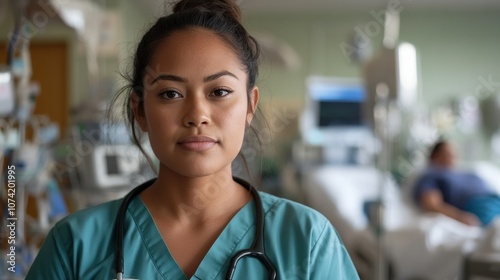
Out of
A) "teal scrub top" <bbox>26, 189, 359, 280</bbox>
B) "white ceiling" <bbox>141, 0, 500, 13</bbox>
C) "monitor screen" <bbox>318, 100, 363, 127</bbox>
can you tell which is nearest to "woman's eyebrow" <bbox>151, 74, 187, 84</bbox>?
"teal scrub top" <bbox>26, 189, 359, 280</bbox>

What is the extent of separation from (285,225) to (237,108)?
22cm

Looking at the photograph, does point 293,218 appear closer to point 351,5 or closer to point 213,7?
point 213,7

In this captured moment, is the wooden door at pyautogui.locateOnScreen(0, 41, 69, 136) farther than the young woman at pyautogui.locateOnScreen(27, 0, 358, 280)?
Yes

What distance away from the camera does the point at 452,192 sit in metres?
3.79

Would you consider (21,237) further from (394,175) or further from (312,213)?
(394,175)

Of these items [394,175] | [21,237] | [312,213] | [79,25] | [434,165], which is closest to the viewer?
[312,213]

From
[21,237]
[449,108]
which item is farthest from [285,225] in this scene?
[449,108]

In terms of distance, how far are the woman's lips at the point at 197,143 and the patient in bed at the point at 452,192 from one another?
2952mm

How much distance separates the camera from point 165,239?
99cm

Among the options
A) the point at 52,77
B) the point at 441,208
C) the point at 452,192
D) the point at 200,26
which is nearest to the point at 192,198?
the point at 200,26

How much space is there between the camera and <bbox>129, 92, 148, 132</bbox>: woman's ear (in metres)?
0.99

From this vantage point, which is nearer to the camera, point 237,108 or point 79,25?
point 237,108

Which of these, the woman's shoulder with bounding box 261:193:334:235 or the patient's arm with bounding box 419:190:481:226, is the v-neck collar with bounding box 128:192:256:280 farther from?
the patient's arm with bounding box 419:190:481:226

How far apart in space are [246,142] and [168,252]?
15.3 inches
